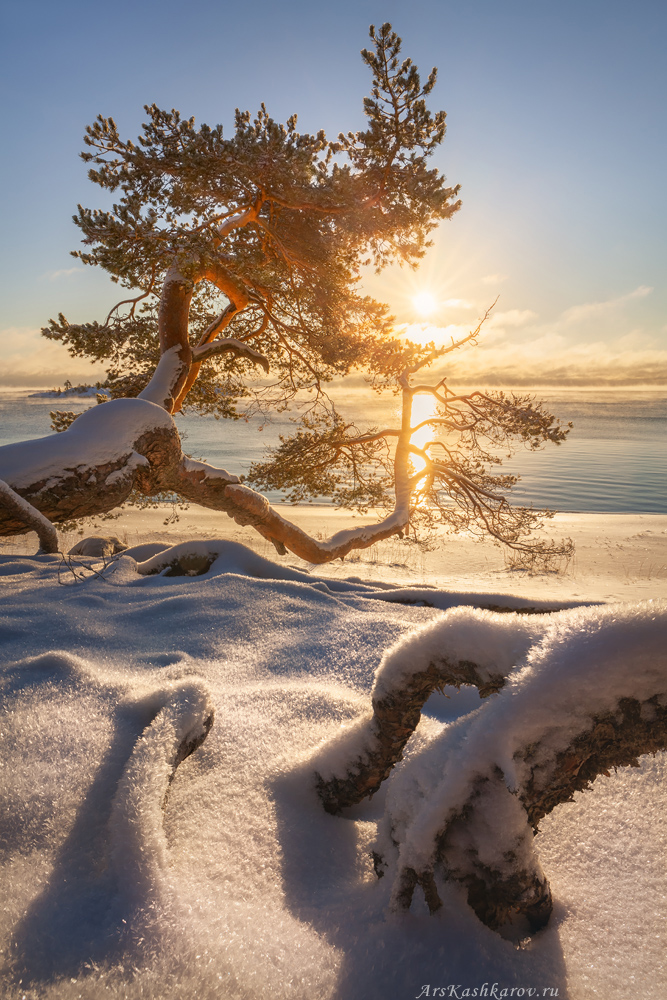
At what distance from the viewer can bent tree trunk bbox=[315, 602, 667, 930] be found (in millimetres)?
975

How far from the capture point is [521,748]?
3.39 feet

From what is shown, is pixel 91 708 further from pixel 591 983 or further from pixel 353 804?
pixel 591 983

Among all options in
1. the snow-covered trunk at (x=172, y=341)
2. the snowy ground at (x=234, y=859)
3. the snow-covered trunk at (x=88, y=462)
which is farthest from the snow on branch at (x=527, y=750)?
the snow-covered trunk at (x=172, y=341)

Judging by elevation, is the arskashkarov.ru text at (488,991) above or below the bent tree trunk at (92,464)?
below

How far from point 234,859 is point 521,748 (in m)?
0.91

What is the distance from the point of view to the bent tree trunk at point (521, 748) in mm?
975

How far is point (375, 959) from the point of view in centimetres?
103

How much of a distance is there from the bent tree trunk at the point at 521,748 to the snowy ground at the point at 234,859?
105 millimetres

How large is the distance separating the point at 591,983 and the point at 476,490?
7039 mm

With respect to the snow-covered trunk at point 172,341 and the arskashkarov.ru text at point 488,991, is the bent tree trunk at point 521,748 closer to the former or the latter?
the arskashkarov.ru text at point 488,991

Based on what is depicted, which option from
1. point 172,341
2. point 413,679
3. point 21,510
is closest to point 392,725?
point 413,679

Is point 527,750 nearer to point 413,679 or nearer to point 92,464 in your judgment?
point 413,679

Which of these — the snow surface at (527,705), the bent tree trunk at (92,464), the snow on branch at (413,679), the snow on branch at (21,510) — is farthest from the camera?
the bent tree trunk at (92,464)

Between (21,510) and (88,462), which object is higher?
(88,462)
